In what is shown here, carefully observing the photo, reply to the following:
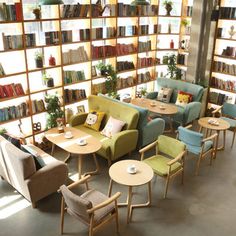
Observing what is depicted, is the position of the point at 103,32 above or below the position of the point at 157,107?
above

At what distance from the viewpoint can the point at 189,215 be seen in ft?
14.1

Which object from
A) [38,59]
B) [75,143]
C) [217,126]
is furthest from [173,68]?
[75,143]

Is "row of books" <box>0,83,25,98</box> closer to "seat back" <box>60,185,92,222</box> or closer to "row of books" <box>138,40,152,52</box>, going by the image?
"seat back" <box>60,185,92,222</box>

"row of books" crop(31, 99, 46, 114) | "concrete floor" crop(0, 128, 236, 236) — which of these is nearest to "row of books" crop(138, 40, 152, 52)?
"row of books" crop(31, 99, 46, 114)

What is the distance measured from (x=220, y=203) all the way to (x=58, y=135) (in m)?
2.94

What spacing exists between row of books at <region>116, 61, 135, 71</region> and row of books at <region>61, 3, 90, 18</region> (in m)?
1.59

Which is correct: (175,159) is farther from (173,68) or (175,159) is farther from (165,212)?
(173,68)

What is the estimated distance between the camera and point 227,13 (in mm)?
6973

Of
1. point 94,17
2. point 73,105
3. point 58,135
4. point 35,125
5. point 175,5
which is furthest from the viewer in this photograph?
point 175,5

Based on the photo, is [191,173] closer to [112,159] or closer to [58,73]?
[112,159]

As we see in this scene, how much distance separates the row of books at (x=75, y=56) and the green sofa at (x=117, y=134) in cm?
89

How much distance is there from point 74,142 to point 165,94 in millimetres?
3308

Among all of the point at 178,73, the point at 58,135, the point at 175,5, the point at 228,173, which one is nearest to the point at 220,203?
the point at 228,173

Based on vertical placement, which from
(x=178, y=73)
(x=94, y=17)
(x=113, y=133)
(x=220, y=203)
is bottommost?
(x=220, y=203)
